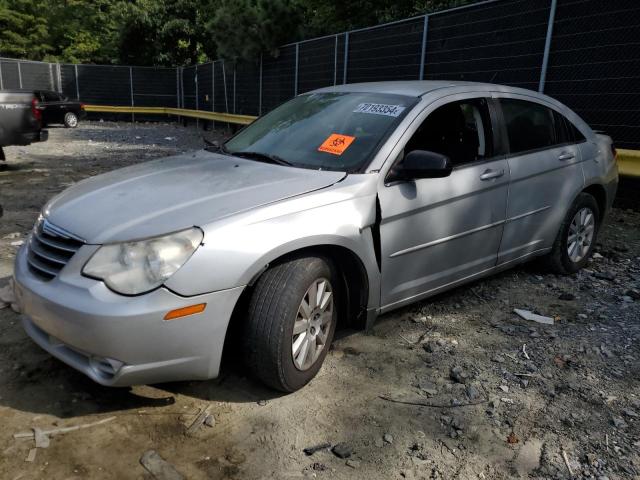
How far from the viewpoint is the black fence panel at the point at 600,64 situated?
6520mm

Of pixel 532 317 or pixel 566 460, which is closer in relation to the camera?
pixel 566 460

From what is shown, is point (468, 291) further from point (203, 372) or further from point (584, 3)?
point (584, 3)

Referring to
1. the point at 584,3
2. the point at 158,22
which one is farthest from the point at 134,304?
the point at 158,22

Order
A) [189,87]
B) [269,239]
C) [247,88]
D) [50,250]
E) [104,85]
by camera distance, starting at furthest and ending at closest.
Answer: [104,85] → [189,87] → [247,88] → [50,250] → [269,239]

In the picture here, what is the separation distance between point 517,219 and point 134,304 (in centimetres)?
283

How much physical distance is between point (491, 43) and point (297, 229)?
7.01 meters

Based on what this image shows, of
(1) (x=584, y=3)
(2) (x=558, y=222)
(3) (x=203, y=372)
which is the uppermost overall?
(1) (x=584, y=3)

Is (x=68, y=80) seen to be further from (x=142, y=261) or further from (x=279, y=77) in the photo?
(x=142, y=261)

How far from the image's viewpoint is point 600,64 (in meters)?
6.83

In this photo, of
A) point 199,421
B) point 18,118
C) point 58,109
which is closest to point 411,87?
point 199,421

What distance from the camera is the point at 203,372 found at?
2.46 meters

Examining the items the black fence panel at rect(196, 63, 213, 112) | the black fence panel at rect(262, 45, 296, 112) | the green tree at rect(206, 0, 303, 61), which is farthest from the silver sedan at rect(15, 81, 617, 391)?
the black fence panel at rect(196, 63, 213, 112)

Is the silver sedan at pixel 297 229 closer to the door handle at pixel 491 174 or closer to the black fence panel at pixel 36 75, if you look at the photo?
the door handle at pixel 491 174

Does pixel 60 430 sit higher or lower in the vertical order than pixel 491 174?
lower
